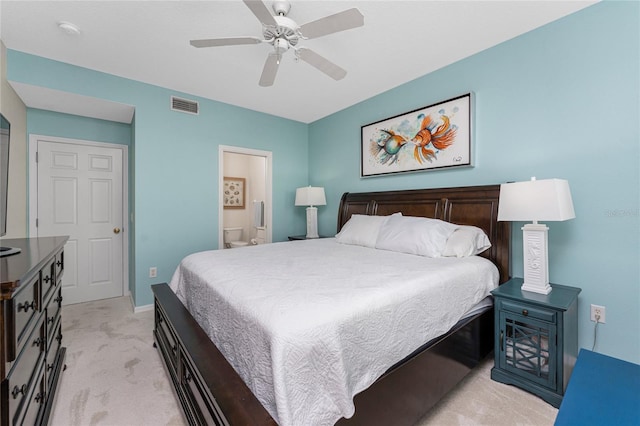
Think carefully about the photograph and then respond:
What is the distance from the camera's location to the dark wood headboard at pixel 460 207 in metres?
2.37

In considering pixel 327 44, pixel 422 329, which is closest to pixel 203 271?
pixel 422 329

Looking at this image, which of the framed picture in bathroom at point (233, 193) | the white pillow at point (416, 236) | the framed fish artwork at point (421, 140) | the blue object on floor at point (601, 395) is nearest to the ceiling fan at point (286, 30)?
the framed fish artwork at point (421, 140)

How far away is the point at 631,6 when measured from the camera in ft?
6.26

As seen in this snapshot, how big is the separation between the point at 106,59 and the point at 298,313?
321 centimetres

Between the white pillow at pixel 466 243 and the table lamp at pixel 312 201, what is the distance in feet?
7.12

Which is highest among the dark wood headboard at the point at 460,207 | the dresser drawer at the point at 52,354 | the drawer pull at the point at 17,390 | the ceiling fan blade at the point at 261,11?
the ceiling fan blade at the point at 261,11

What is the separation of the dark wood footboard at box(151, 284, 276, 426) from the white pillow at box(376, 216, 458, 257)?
1.71 metres

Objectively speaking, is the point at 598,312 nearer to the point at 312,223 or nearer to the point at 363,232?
the point at 363,232

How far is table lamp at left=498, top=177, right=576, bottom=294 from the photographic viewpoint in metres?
1.83

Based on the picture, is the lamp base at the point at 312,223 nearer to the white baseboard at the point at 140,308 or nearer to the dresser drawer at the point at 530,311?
the white baseboard at the point at 140,308

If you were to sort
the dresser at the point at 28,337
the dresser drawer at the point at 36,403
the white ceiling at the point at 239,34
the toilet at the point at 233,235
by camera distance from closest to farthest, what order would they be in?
1. the dresser at the point at 28,337
2. the dresser drawer at the point at 36,403
3. the white ceiling at the point at 239,34
4. the toilet at the point at 233,235

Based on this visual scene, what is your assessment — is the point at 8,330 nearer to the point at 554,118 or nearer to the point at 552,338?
the point at 552,338

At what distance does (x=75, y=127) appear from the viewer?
11.8 feet

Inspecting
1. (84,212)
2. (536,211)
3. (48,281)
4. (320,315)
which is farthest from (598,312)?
(84,212)
